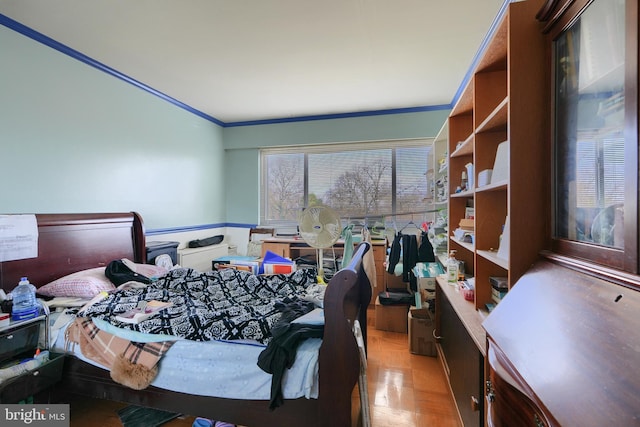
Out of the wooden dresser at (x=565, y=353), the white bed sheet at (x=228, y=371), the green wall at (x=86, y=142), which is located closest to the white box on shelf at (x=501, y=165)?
the wooden dresser at (x=565, y=353)

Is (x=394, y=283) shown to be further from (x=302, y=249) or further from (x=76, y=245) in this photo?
(x=76, y=245)

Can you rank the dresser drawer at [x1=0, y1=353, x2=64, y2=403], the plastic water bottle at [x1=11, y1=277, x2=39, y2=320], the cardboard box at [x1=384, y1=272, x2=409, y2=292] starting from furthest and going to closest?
the cardboard box at [x1=384, y1=272, x2=409, y2=292] < the plastic water bottle at [x1=11, y1=277, x2=39, y2=320] < the dresser drawer at [x1=0, y1=353, x2=64, y2=403]

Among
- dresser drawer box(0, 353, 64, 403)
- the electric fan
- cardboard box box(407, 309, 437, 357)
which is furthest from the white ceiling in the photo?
cardboard box box(407, 309, 437, 357)

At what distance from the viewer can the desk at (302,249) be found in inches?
133

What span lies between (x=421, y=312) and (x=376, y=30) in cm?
236

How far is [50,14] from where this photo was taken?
1799mm

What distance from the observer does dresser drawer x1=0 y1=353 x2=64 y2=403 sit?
4.35 feet

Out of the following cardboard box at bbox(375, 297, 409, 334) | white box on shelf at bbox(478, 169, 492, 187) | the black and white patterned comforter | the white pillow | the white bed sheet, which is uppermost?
white box on shelf at bbox(478, 169, 492, 187)

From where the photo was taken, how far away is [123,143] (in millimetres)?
2654

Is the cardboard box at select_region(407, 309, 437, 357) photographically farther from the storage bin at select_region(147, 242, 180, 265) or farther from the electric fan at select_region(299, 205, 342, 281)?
the storage bin at select_region(147, 242, 180, 265)

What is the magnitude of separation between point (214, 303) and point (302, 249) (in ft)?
6.90

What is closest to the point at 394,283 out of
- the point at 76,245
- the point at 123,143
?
the point at 76,245

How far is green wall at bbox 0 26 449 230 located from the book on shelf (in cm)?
123

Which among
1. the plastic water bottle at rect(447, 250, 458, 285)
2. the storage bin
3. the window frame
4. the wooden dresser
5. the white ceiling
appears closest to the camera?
the wooden dresser
